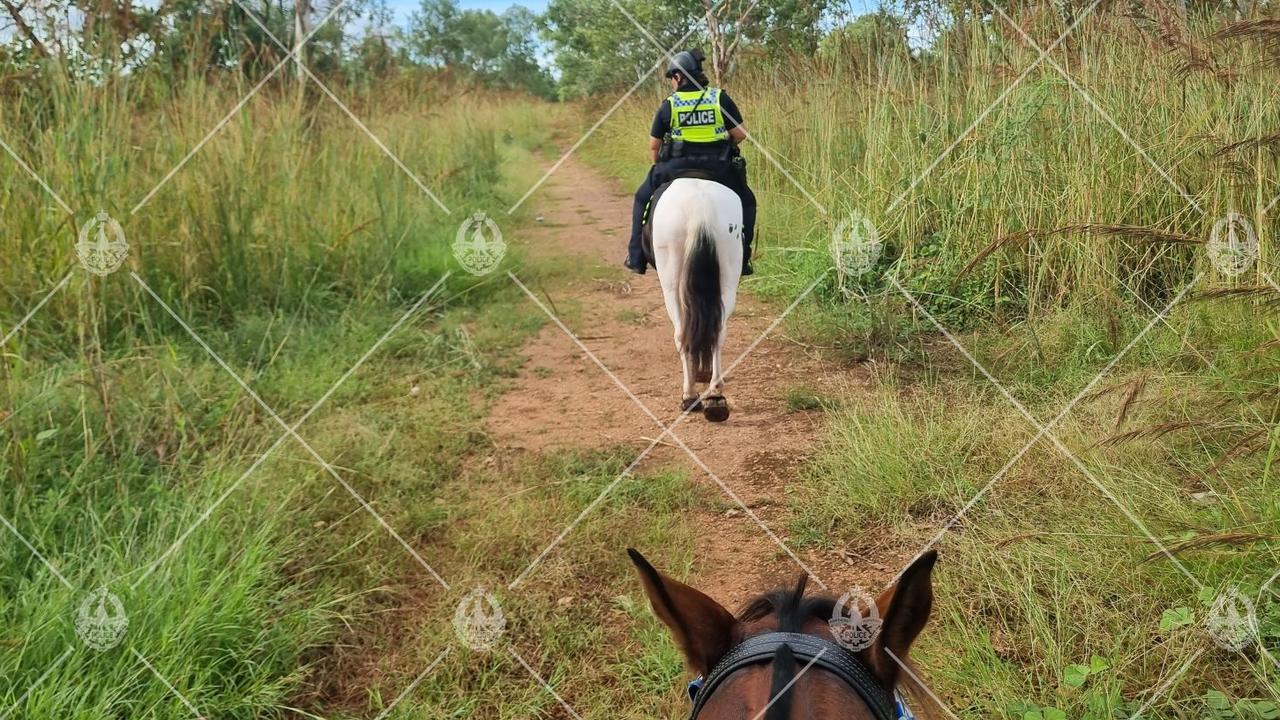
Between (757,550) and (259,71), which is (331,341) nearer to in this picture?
(259,71)

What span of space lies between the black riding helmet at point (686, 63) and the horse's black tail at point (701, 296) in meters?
0.69

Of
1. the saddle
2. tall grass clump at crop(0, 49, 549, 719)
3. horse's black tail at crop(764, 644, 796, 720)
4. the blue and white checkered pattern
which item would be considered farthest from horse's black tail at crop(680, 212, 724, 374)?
horse's black tail at crop(764, 644, 796, 720)

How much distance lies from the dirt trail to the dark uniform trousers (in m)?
0.66

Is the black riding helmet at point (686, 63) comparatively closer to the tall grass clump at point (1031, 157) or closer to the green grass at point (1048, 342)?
the tall grass clump at point (1031, 157)

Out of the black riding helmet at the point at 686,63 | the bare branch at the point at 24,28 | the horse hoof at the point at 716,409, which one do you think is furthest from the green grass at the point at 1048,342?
the bare branch at the point at 24,28

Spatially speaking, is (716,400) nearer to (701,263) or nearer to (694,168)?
(701,263)

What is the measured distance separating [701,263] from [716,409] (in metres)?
0.73

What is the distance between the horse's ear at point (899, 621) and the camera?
3.21 ft

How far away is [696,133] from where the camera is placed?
3908 millimetres

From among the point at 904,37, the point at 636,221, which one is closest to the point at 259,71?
the point at 636,221

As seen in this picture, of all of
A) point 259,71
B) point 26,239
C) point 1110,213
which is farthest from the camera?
point 259,71

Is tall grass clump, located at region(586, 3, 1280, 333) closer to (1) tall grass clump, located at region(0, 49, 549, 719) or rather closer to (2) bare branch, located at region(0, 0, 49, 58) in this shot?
(1) tall grass clump, located at region(0, 49, 549, 719)

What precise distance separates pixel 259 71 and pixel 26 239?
2.53m

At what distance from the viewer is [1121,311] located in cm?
→ 362
